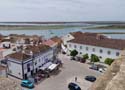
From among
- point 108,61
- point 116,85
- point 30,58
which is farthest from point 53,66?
point 116,85

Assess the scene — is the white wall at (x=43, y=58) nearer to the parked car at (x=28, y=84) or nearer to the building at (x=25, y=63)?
the building at (x=25, y=63)

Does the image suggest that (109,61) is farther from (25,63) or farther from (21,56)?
(21,56)

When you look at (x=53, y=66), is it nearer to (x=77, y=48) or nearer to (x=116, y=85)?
(x=77, y=48)

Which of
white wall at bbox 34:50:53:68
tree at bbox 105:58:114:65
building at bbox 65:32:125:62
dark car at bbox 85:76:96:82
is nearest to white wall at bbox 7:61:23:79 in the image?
white wall at bbox 34:50:53:68

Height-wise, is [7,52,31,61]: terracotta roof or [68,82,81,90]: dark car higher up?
[7,52,31,61]: terracotta roof

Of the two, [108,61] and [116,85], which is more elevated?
[116,85]

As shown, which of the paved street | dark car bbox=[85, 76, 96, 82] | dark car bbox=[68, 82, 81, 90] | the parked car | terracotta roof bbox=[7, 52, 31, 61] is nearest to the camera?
dark car bbox=[68, 82, 81, 90]

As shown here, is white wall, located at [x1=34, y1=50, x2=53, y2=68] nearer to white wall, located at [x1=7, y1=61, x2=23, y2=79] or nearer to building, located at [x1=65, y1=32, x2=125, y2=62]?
white wall, located at [x1=7, y1=61, x2=23, y2=79]

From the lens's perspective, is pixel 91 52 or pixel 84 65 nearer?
pixel 84 65
